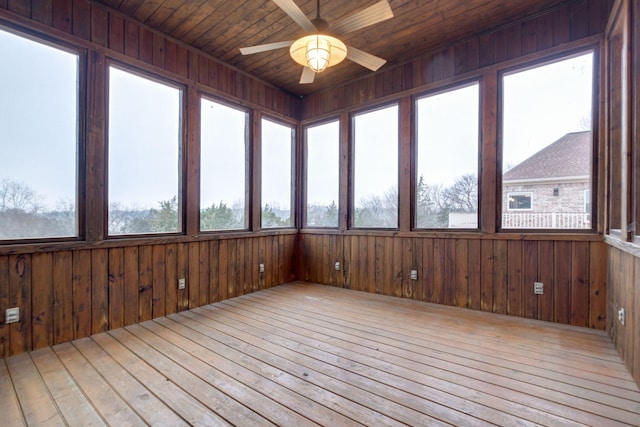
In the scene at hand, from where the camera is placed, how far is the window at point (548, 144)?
9.81ft

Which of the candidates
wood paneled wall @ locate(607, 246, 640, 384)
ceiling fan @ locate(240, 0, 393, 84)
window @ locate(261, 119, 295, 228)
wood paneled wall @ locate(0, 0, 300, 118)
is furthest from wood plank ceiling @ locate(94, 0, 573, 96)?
wood paneled wall @ locate(607, 246, 640, 384)

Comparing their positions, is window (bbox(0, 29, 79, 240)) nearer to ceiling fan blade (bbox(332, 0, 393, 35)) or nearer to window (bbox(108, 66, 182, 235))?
window (bbox(108, 66, 182, 235))

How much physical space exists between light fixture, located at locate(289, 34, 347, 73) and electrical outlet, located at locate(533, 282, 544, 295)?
3.02 metres

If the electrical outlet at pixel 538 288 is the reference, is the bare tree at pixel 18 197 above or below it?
above

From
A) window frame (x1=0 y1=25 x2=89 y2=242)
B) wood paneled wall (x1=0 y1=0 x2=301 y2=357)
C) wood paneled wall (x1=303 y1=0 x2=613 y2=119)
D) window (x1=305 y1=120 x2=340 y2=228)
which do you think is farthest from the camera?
window (x1=305 y1=120 x2=340 y2=228)

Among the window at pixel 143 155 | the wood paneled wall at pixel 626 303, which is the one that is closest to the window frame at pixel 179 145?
the window at pixel 143 155

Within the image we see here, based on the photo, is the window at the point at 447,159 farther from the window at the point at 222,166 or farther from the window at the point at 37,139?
the window at the point at 37,139

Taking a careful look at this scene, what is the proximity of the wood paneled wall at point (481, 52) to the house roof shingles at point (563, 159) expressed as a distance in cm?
98

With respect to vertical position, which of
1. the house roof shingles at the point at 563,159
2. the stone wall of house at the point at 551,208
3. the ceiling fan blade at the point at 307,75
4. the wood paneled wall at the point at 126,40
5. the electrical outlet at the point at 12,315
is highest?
the wood paneled wall at the point at 126,40

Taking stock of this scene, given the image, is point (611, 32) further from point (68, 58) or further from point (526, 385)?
point (68, 58)

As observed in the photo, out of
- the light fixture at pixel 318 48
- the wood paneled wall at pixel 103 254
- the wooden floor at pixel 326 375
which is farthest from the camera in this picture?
the wood paneled wall at pixel 103 254

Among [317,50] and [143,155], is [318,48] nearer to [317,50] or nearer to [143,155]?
[317,50]

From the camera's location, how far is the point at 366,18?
2186mm

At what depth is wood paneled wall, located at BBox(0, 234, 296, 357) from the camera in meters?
2.47
